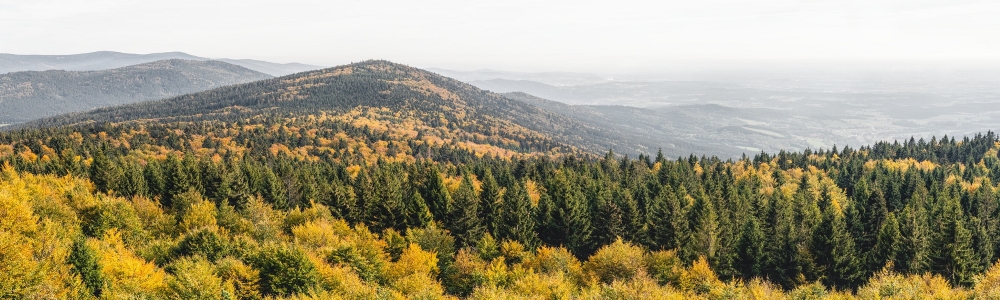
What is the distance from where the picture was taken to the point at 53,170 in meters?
81.4

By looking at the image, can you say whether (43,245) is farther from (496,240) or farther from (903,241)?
(903,241)

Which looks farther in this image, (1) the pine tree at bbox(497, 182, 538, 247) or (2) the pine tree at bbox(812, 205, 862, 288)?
(1) the pine tree at bbox(497, 182, 538, 247)

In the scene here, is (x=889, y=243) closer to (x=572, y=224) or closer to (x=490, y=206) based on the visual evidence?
(x=572, y=224)

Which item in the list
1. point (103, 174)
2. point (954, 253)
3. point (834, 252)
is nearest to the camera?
point (954, 253)

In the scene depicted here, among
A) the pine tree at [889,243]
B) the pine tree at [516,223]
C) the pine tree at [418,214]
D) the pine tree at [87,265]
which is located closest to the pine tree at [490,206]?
the pine tree at [516,223]

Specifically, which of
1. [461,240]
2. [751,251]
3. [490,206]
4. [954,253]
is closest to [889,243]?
[954,253]

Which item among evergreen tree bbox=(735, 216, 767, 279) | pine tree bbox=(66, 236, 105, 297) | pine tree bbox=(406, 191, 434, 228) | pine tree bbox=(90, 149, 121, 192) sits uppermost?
pine tree bbox=(66, 236, 105, 297)

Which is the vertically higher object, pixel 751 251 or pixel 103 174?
pixel 103 174

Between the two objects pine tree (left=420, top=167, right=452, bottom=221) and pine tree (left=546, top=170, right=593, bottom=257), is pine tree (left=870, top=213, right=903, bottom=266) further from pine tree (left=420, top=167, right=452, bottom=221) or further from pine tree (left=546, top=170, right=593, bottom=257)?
pine tree (left=420, top=167, right=452, bottom=221)

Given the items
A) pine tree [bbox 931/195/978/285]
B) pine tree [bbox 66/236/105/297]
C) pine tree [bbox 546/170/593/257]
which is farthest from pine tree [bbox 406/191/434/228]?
pine tree [bbox 931/195/978/285]

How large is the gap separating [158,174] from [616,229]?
65.7 metres

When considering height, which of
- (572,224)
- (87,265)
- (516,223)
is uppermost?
(87,265)

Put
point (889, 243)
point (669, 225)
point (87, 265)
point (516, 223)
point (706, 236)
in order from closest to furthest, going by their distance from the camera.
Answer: point (87, 265), point (889, 243), point (706, 236), point (516, 223), point (669, 225)

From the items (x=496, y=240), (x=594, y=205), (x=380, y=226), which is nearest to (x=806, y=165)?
(x=594, y=205)
